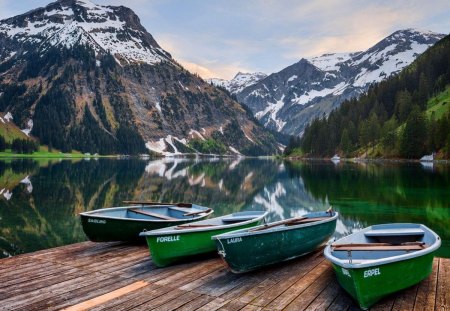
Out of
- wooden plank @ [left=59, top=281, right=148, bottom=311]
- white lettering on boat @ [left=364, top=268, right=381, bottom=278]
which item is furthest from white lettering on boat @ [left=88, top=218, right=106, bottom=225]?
white lettering on boat @ [left=364, top=268, right=381, bottom=278]

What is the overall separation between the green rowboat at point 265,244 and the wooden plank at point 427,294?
3912mm

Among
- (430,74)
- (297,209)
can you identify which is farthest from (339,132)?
(297,209)

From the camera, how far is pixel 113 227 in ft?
54.6

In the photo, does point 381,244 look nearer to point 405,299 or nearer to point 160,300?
point 405,299

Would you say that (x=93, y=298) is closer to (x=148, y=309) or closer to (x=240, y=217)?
(x=148, y=309)

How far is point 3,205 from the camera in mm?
36281

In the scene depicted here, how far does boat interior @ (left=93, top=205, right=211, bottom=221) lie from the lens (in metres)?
18.8

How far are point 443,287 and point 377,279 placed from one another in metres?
3.36

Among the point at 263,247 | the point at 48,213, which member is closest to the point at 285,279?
the point at 263,247

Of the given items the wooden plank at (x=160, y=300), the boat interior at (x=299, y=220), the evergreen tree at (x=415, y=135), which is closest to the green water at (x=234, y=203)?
the boat interior at (x=299, y=220)

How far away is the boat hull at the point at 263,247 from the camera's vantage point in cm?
1204

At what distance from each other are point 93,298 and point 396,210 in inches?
1188

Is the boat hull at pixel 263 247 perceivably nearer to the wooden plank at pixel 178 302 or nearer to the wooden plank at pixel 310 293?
the wooden plank at pixel 310 293

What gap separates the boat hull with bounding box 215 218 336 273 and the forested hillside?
119956mm
